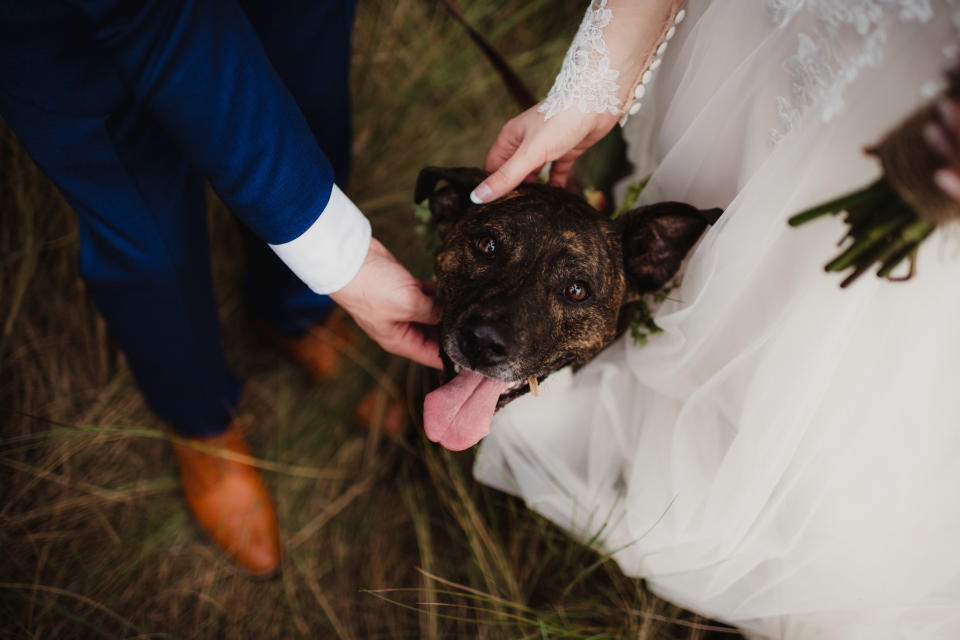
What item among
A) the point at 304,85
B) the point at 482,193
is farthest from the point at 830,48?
the point at 304,85

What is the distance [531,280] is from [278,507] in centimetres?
225

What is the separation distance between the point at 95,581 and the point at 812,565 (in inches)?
133

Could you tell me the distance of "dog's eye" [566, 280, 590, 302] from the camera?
231 cm

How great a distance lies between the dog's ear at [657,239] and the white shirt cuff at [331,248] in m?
1.05

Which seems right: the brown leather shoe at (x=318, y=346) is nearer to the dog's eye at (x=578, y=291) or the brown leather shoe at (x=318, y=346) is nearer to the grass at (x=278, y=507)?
the grass at (x=278, y=507)

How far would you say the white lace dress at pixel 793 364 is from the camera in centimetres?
162

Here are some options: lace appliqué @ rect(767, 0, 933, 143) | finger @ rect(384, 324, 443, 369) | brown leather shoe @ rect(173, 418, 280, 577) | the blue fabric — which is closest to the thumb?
the blue fabric

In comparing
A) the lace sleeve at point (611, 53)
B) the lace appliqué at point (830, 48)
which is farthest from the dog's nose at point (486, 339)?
the lace appliqué at point (830, 48)

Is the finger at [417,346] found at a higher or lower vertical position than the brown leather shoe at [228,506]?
higher

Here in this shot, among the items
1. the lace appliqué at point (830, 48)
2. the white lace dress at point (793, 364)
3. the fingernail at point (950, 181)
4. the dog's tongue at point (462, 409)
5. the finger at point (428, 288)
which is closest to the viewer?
the fingernail at point (950, 181)

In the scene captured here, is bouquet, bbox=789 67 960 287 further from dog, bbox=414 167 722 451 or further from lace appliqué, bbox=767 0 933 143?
dog, bbox=414 167 722 451

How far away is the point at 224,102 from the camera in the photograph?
5.46 feet

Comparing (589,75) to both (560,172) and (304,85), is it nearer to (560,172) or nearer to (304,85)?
(560,172)

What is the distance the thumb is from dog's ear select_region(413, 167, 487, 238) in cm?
23
